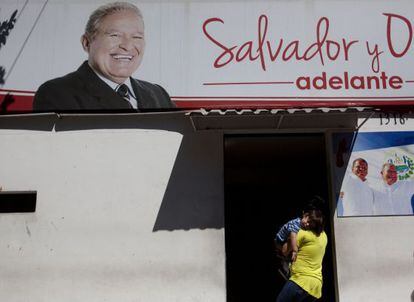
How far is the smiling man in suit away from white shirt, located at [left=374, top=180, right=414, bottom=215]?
10.2 ft

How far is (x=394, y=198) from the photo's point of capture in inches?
257

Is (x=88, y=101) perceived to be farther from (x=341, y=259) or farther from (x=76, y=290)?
(x=341, y=259)

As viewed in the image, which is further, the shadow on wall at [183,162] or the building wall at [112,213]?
the shadow on wall at [183,162]

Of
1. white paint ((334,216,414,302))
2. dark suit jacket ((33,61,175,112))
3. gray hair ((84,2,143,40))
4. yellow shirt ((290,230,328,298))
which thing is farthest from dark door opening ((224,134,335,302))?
gray hair ((84,2,143,40))

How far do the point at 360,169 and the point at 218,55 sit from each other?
256cm

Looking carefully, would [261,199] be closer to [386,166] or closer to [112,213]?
[386,166]

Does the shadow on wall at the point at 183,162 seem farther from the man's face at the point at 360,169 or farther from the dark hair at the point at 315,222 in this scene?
the man's face at the point at 360,169

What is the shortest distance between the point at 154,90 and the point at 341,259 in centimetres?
346

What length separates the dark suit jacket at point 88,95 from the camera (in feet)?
22.3

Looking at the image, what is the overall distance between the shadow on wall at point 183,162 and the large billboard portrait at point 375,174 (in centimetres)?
167

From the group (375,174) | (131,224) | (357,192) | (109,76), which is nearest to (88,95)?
(109,76)

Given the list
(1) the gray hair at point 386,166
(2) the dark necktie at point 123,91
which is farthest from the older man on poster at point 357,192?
(2) the dark necktie at point 123,91

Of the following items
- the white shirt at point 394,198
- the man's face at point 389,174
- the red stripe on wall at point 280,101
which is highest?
the red stripe on wall at point 280,101

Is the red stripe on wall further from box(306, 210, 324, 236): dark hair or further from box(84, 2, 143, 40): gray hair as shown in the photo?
box(306, 210, 324, 236): dark hair
